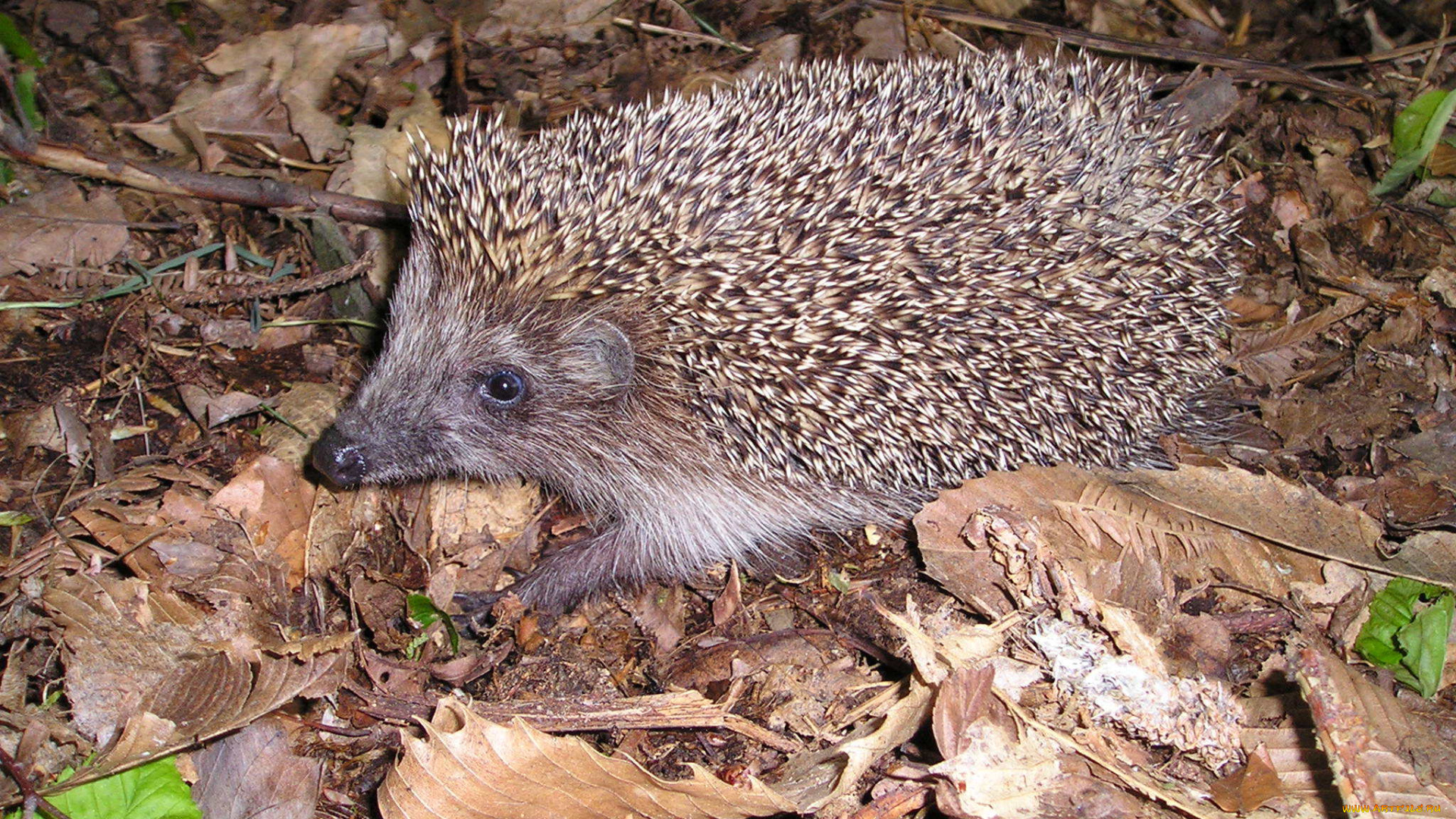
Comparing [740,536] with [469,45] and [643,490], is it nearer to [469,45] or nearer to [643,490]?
[643,490]

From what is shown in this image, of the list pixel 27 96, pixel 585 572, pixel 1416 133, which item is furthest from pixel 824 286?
pixel 27 96

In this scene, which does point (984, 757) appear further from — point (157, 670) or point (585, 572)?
point (157, 670)

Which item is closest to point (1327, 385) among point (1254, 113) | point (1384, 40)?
point (1254, 113)

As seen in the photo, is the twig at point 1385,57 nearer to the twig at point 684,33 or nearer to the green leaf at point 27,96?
the twig at point 684,33

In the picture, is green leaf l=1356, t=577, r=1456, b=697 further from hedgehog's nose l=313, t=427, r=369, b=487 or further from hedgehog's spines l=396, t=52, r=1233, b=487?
hedgehog's nose l=313, t=427, r=369, b=487

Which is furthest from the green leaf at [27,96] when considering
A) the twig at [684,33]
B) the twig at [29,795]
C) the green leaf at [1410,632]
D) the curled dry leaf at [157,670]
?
the green leaf at [1410,632]

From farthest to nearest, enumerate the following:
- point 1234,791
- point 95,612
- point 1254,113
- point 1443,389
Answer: point 1254,113
point 1443,389
point 95,612
point 1234,791
